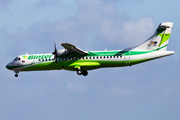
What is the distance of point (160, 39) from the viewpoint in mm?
42531

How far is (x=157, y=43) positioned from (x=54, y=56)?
479 inches

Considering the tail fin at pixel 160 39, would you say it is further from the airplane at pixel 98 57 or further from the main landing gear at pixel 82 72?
the main landing gear at pixel 82 72

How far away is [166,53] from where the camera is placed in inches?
1630

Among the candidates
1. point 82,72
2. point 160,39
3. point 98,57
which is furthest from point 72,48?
point 160,39

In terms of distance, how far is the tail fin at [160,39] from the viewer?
42250mm

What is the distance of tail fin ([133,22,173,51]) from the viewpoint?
4225 centimetres

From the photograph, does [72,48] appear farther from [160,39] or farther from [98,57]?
[160,39]

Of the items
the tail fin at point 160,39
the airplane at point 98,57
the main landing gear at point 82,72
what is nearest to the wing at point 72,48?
the airplane at point 98,57

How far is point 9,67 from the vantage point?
46688mm

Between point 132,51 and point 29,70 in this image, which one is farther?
point 29,70

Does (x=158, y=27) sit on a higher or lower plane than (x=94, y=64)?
higher

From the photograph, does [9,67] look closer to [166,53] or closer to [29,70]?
[29,70]

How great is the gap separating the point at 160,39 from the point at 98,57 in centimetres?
735

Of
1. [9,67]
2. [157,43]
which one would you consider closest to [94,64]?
[157,43]
